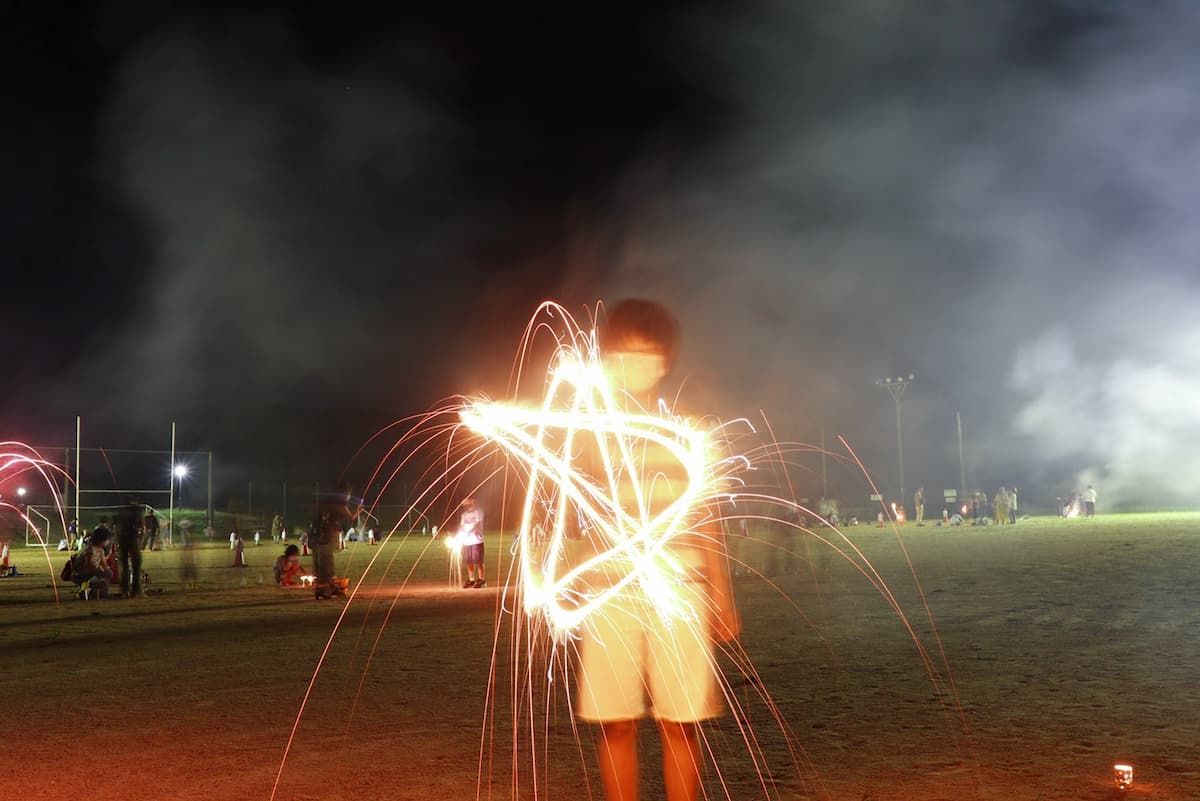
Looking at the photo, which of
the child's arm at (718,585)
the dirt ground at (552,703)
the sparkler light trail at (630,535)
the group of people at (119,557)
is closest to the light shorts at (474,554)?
the dirt ground at (552,703)

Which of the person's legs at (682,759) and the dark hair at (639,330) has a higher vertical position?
the dark hair at (639,330)

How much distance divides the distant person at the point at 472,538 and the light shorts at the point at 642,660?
13.3 meters

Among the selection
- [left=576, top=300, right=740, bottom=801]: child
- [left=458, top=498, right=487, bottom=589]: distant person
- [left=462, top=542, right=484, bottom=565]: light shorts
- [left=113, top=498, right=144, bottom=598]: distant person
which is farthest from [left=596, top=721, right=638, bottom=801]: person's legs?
[left=113, top=498, right=144, bottom=598]: distant person

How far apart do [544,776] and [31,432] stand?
60690 mm

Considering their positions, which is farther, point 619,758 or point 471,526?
point 471,526

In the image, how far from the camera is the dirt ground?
204 inches

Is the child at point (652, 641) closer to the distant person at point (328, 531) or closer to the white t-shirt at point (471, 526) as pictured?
the distant person at point (328, 531)

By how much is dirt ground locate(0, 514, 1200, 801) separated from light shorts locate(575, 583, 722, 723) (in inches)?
57.3

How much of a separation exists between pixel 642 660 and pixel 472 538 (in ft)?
47.3

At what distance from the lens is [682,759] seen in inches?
152

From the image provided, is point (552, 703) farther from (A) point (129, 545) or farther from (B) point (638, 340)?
(A) point (129, 545)

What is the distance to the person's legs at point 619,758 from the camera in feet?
12.5

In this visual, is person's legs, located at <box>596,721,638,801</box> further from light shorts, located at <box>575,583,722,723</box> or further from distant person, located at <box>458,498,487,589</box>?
distant person, located at <box>458,498,487,589</box>

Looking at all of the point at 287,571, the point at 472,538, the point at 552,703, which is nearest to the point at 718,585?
the point at 552,703
